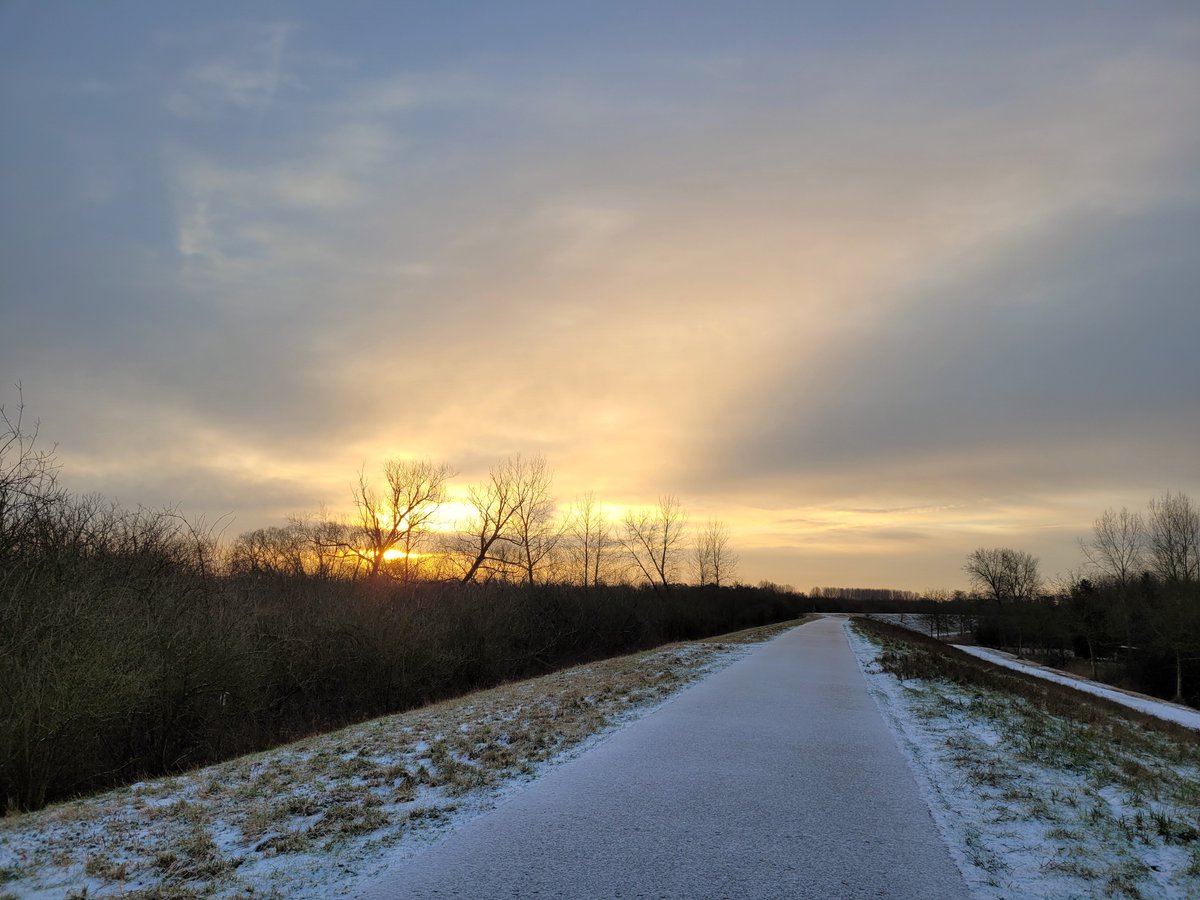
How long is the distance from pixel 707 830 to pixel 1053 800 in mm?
3647

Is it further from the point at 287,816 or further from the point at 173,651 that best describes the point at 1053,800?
the point at 173,651

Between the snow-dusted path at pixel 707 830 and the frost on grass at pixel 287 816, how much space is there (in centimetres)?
49

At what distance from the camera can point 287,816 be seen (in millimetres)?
6293

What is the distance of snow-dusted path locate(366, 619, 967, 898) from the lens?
479cm

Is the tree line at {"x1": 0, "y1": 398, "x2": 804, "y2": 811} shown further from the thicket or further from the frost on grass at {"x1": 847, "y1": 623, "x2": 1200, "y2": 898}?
the frost on grass at {"x1": 847, "y1": 623, "x2": 1200, "y2": 898}

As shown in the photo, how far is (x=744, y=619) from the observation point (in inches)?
3036

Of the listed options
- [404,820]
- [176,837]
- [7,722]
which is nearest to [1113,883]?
[404,820]

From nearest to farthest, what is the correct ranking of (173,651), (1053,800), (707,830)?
1. (707,830)
2. (1053,800)
3. (173,651)

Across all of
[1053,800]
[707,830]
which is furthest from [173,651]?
[1053,800]

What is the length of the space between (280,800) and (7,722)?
14.8ft

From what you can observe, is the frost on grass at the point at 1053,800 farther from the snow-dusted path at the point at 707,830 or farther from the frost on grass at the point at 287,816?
the frost on grass at the point at 287,816

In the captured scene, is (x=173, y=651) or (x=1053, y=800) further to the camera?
(x=173, y=651)

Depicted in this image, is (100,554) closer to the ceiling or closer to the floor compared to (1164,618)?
closer to the ceiling

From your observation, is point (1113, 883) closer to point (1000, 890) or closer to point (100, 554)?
point (1000, 890)
